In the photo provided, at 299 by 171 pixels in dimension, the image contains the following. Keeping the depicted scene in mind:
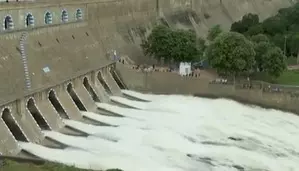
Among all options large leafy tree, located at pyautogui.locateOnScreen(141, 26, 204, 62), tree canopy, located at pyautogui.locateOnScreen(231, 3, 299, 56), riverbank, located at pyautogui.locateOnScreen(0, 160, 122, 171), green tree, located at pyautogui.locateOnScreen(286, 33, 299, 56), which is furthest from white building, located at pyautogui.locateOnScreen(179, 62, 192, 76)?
riverbank, located at pyautogui.locateOnScreen(0, 160, 122, 171)

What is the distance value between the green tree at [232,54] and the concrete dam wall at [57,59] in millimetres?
6636

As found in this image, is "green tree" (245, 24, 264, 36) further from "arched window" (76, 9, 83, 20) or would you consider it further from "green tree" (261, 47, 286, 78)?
"arched window" (76, 9, 83, 20)

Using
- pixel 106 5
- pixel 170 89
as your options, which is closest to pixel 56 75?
pixel 170 89

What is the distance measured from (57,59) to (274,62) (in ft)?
55.2

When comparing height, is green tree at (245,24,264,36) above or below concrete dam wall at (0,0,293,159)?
above

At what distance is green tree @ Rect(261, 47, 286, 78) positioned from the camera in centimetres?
3969

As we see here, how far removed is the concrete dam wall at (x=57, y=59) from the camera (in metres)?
29.1

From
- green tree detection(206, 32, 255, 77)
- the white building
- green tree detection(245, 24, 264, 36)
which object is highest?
green tree detection(245, 24, 264, 36)

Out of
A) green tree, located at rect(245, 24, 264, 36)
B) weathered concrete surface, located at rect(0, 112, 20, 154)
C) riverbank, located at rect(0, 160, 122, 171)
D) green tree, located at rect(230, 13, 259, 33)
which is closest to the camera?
riverbank, located at rect(0, 160, 122, 171)

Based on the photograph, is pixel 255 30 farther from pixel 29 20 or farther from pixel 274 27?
pixel 29 20

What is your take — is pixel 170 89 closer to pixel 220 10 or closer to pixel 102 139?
pixel 102 139

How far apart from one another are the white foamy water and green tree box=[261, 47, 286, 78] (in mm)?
4383

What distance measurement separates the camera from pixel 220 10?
7088 centimetres

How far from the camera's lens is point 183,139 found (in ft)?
98.5
